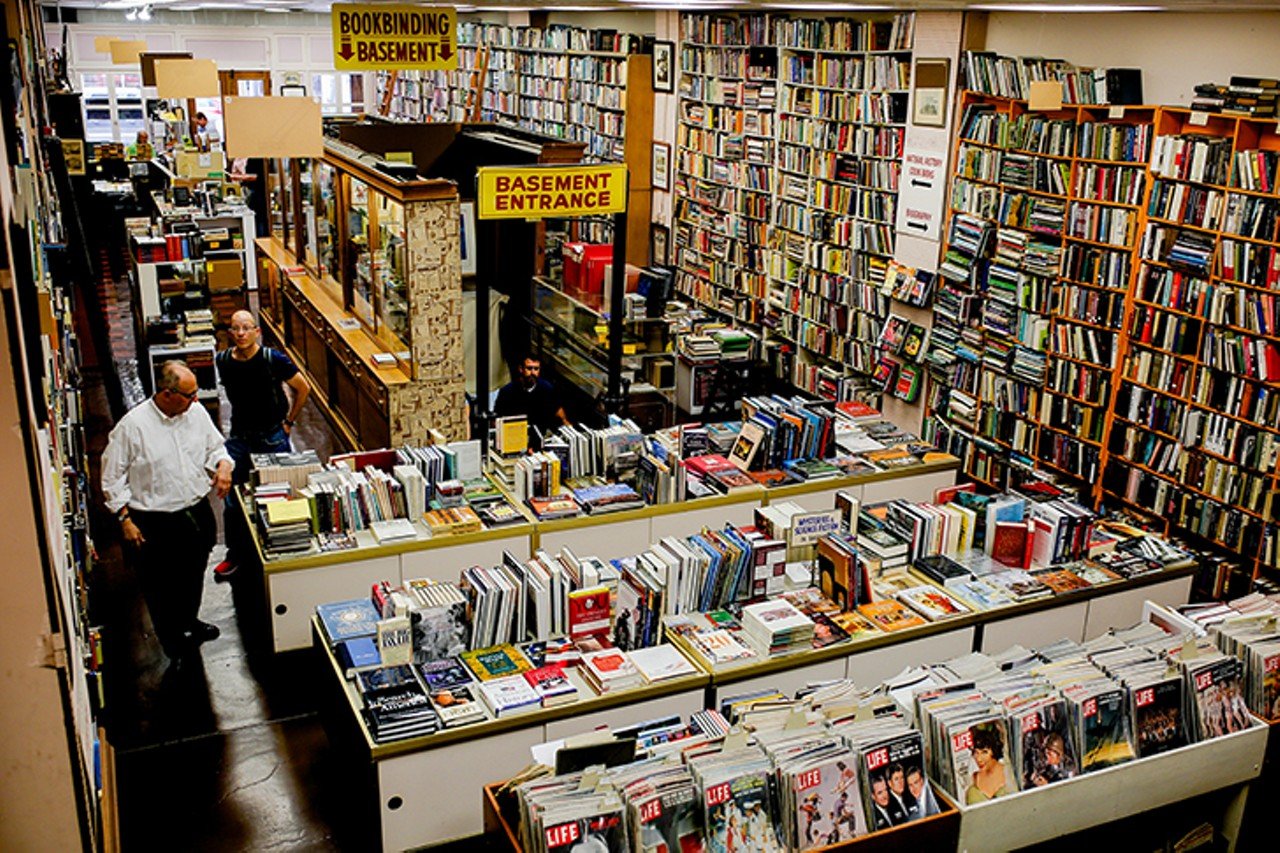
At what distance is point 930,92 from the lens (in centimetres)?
938

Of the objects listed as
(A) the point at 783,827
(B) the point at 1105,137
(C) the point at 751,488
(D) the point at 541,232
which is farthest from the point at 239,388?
(B) the point at 1105,137

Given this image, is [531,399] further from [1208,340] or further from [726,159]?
[726,159]

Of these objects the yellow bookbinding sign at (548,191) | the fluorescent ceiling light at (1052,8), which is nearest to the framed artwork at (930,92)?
the fluorescent ceiling light at (1052,8)

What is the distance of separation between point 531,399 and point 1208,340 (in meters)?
4.50

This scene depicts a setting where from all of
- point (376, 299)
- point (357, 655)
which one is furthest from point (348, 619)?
point (376, 299)

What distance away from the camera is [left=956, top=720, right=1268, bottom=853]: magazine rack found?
419 cm

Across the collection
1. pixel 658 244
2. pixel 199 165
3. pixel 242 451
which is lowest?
pixel 242 451

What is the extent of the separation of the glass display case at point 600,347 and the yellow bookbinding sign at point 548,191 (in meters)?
2.38

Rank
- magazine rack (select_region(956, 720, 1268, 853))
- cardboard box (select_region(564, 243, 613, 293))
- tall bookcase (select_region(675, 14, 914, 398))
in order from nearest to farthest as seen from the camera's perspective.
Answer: magazine rack (select_region(956, 720, 1268, 853)) → tall bookcase (select_region(675, 14, 914, 398)) → cardboard box (select_region(564, 243, 613, 293))

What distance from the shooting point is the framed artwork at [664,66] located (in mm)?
12758

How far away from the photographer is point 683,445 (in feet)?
23.8

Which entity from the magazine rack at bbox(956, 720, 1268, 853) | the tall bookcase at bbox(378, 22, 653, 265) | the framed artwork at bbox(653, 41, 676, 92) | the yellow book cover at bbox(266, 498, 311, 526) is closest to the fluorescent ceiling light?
the magazine rack at bbox(956, 720, 1268, 853)

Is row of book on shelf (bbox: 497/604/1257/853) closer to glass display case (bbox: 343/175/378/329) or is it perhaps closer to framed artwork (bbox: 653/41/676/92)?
glass display case (bbox: 343/175/378/329)

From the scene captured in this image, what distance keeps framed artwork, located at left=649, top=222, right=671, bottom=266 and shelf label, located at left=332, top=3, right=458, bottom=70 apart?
4967 mm
